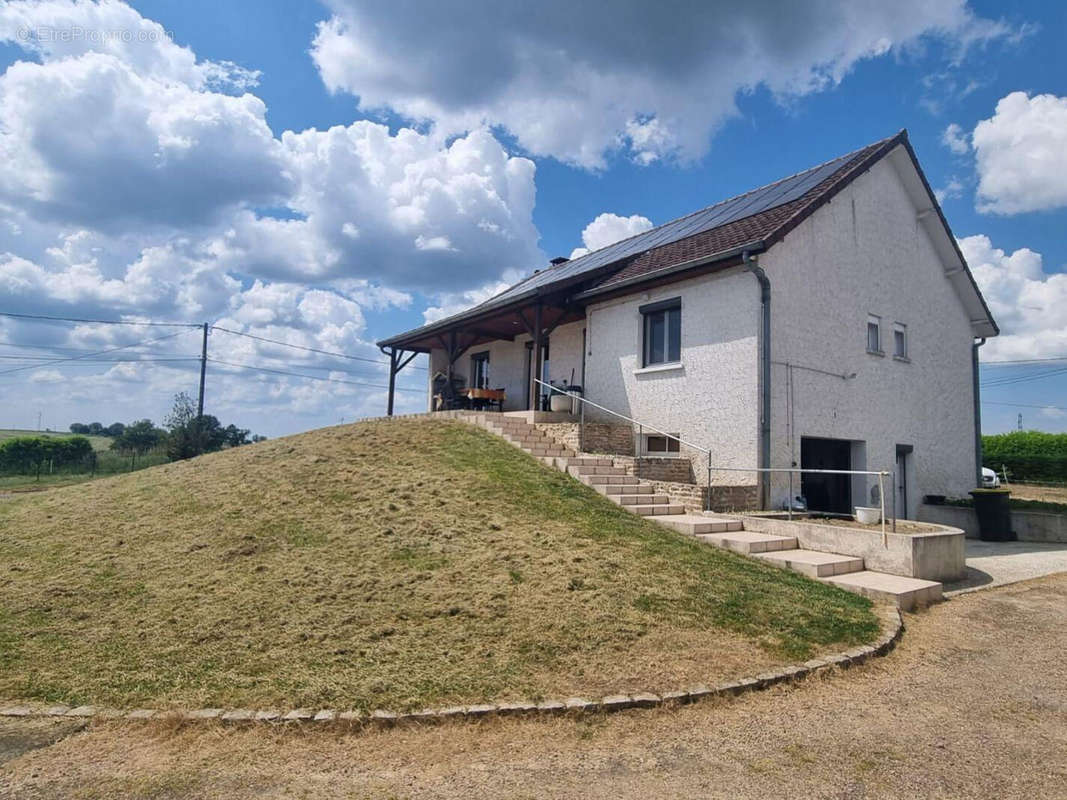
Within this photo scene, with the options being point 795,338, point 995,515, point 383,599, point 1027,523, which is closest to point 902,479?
point 995,515

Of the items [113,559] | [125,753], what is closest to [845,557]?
[125,753]

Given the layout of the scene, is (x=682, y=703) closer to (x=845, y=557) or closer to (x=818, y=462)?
(x=845, y=557)

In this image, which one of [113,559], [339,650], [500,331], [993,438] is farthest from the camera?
[993,438]

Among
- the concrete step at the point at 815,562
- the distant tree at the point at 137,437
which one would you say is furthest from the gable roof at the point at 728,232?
the distant tree at the point at 137,437

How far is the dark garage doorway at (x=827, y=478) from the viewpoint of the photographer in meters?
12.4

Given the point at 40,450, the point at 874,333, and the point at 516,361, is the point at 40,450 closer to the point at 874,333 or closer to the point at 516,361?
the point at 516,361

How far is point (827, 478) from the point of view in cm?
1278

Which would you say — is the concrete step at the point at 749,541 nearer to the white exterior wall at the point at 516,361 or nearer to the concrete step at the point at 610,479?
the concrete step at the point at 610,479

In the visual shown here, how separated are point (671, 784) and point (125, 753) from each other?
329 centimetres

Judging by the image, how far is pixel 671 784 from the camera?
345 centimetres

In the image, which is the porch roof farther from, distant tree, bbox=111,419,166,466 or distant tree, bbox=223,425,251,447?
distant tree, bbox=111,419,166,466

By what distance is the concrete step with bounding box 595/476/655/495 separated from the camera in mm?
10234

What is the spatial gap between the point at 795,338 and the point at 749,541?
496 cm

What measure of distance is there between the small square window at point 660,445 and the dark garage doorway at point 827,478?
8.17ft
